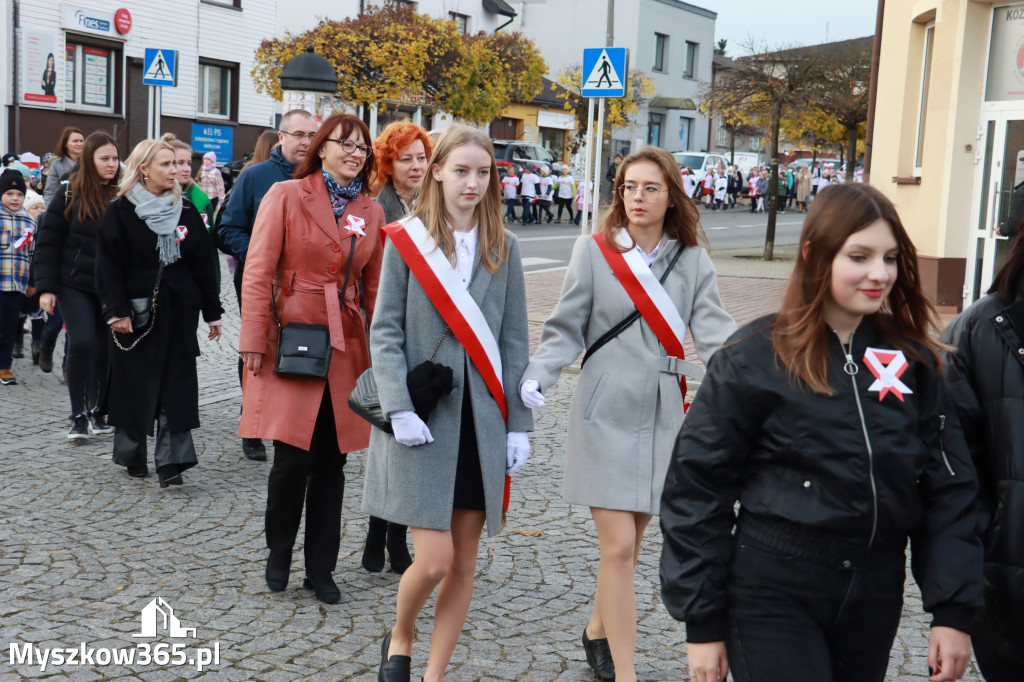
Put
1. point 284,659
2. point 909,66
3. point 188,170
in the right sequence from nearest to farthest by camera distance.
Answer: point 284,659 < point 188,170 < point 909,66

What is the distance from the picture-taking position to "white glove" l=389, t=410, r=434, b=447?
11.8 feet

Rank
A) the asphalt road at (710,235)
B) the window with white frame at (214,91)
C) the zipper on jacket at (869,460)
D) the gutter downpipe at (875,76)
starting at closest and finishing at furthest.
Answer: the zipper on jacket at (869,460), the gutter downpipe at (875,76), the asphalt road at (710,235), the window with white frame at (214,91)

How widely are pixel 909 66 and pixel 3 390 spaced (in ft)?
38.6

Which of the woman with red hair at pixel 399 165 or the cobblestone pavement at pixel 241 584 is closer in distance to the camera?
the cobblestone pavement at pixel 241 584

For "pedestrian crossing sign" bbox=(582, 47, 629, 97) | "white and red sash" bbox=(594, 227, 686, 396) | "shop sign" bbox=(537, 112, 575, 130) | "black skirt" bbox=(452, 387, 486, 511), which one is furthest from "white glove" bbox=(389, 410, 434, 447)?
"shop sign" bbox=(537, 112, 575, 130)

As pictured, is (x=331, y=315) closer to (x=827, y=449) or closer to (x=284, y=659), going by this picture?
(x=284, y=659)

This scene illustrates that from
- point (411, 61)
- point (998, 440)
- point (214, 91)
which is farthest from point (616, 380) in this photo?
point (214, 91)

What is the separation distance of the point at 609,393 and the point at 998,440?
1.47m

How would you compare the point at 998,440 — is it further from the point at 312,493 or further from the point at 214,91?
the point at 214,91

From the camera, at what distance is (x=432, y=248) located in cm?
371

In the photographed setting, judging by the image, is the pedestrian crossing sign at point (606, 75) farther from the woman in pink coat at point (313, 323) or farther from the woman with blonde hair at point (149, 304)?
the woman in pink coat at point (313, 323)

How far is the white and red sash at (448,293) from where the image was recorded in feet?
12.2

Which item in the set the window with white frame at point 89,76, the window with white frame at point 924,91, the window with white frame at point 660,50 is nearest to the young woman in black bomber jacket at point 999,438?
the window with white frame at point 924,91

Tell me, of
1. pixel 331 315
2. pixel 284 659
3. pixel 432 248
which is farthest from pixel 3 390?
pixel 432 248
